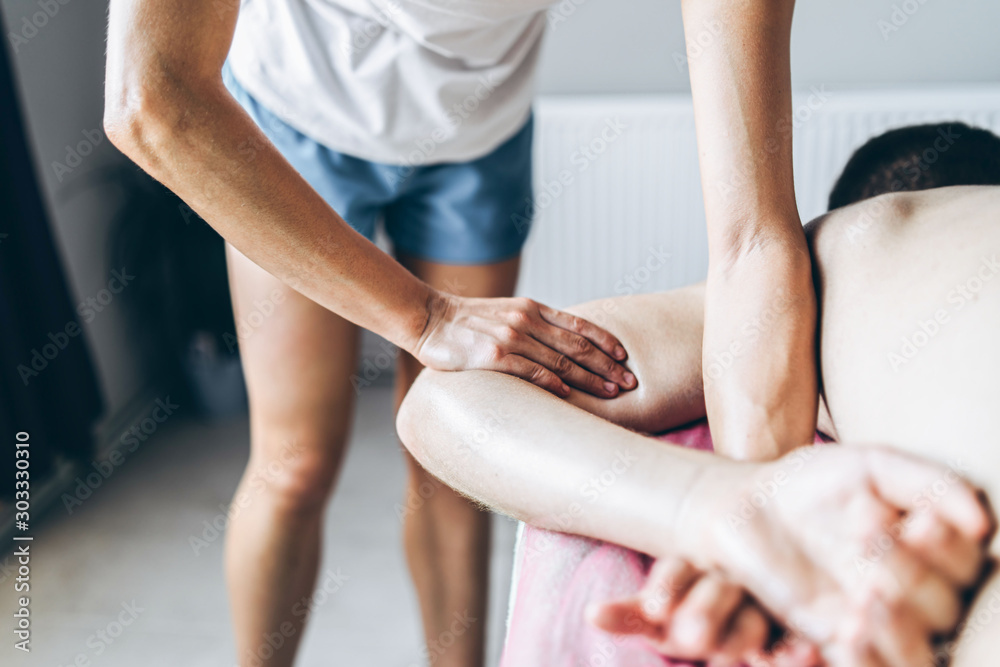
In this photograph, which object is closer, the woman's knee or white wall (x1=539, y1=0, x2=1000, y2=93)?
the woman's knee

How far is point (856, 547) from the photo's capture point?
1.74 ft

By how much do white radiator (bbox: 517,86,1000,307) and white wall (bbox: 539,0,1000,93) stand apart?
7 centimetres

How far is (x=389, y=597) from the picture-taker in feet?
6.31

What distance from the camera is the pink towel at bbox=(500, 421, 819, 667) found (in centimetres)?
57

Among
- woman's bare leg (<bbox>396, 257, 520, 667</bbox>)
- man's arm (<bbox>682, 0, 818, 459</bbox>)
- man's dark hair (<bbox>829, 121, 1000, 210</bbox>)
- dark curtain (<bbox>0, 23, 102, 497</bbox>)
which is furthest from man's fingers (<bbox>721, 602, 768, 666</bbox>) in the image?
dark curtain (<bbox>0, 23, 102, 497</bbox>)

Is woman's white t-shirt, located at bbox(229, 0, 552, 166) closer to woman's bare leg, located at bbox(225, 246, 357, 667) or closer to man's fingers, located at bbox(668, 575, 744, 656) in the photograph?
woman's bare leg, located at bbox(225, 246, 357, 667)

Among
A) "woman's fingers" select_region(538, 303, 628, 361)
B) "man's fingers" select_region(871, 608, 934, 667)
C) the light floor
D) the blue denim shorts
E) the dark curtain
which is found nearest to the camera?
"man's fingers" select_region(871, 608, 934, 667)

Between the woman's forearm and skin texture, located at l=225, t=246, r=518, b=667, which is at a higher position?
the woman's forearm

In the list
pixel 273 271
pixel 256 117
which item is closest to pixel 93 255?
pixel 256 117

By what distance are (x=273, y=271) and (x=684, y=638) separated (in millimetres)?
586

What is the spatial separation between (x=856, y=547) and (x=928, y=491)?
0.23 feet

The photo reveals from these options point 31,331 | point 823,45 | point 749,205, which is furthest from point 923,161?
point 31,331

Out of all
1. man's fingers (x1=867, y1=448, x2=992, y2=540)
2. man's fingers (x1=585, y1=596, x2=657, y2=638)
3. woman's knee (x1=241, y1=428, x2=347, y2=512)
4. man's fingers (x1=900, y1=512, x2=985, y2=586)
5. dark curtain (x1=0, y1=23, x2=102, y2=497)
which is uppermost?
man's fingers (x1=867, y1=448, x2=992, y2=540)

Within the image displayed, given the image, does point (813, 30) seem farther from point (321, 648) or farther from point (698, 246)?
point (321, 648)
